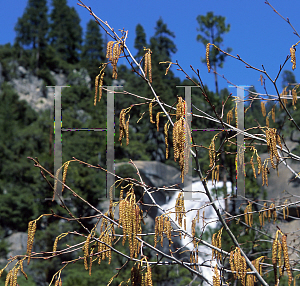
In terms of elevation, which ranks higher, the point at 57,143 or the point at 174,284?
the point at 57,143

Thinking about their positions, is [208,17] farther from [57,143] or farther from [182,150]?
[182,150]

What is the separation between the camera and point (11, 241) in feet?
51.6

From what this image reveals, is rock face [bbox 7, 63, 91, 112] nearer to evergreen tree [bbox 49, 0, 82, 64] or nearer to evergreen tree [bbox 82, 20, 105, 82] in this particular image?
evergreen tree [bbox 82, 20, 105, 82]

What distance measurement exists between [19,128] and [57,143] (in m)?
15.2

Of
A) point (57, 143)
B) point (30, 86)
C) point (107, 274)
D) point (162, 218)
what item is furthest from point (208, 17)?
point (30, 86)

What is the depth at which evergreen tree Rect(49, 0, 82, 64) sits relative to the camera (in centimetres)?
2903

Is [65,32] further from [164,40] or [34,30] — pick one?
[164,40]

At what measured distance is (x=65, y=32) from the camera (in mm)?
28953

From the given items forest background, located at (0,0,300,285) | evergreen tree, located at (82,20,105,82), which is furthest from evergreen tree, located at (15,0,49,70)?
evergreen tree, located at (82,20,105,82)

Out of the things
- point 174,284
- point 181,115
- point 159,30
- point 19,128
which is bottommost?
point 174,284

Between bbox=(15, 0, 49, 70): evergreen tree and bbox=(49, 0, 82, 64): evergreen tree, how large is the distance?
37.2 inches

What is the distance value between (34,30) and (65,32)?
224 cm

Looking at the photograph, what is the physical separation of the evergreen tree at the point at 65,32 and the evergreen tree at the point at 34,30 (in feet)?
3.10

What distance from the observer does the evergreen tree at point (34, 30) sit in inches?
1088
